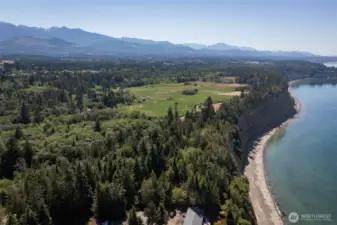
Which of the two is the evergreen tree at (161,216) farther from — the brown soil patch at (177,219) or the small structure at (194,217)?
the small structure at (194,217)

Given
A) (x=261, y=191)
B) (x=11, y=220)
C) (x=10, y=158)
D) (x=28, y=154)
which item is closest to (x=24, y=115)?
(x=10, y=158)

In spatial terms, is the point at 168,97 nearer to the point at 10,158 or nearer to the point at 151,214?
the point at 10,158

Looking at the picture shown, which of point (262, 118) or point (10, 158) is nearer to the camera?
point (10, 158)

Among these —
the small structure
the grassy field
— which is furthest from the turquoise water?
the grassy field

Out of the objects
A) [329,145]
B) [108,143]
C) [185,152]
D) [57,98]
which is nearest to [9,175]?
[108,143]

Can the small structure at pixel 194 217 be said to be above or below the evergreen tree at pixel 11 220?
below

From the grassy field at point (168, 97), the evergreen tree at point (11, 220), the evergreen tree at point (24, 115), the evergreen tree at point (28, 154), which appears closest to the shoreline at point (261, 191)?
the grassy field at point (168, 97)
